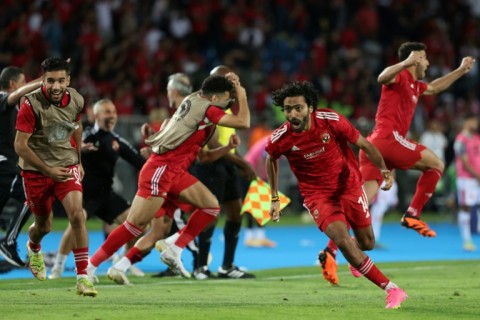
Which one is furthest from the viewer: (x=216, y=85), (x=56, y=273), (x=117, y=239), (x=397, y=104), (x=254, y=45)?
(x=254, y=45)

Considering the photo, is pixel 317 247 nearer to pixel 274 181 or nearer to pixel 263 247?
pixel 263 247

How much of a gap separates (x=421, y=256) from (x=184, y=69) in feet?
33.6

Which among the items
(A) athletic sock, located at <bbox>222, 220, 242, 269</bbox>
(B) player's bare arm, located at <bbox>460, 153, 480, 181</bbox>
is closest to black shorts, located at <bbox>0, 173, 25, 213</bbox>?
(A) athletic sock, located at <bbox>222, 220, 242, 269</bbox>

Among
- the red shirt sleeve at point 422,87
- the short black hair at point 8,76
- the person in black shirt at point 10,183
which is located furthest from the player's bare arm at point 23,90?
the red shirt sleeve at point 422,87

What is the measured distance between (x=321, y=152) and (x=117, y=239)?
2687mm

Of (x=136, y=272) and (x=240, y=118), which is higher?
(x=240, y=118)

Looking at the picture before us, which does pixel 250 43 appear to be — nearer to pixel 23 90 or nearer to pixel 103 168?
pixel 103 168

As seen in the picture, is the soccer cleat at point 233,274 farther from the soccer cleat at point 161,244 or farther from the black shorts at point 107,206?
the black shorts at point 107,206

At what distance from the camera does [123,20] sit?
2633 cm

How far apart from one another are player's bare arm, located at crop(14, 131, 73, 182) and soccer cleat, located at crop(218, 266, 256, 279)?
3888mm

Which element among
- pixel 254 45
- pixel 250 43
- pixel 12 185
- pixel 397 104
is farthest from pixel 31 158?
pixel 254 45

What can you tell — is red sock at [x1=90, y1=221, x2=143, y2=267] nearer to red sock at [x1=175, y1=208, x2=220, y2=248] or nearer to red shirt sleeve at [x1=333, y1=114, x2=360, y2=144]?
red sock at [x1=175, y1=208, x2=220, y2=248]

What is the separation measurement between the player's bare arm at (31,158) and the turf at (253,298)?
121 cm

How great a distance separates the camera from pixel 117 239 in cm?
1184
